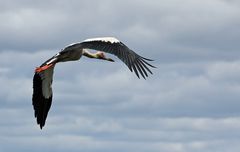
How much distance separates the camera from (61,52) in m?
49.1

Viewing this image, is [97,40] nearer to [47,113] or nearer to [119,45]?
[119,45]

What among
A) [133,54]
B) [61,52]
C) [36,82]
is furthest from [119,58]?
[36,82]

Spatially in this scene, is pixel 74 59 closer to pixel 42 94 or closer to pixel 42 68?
pixel 42 68

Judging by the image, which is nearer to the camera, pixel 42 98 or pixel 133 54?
pixel 133 54

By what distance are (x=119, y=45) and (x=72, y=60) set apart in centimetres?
515

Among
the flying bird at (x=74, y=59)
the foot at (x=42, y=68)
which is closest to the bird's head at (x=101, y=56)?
the flying bird at (x=74, y=59)

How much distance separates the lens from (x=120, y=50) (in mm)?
45219

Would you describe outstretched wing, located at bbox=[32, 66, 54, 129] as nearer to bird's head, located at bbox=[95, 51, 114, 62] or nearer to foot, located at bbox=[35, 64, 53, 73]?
bird's head, located at bbox=[95, 51, 114, 62]

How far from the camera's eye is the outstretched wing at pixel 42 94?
54.0 meters

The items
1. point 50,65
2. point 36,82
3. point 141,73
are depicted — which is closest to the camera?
point 141,73

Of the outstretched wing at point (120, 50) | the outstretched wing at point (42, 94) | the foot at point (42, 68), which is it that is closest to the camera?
the outstretched wing at point (120, 50)

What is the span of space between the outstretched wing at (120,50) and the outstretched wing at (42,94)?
7298 mm

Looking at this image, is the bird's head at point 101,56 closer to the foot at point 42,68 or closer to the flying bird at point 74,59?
the flying bird at point 74,59

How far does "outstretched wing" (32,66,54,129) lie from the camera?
53969mm
